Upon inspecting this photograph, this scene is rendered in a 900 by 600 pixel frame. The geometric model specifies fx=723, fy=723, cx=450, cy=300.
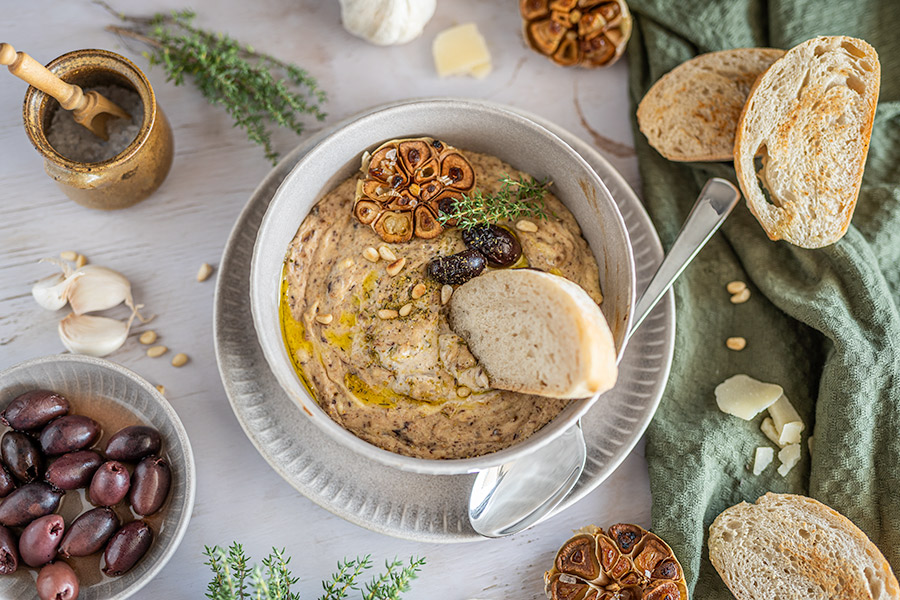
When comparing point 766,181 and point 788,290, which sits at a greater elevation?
point 766,181

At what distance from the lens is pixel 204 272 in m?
2.94

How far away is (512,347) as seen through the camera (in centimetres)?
246

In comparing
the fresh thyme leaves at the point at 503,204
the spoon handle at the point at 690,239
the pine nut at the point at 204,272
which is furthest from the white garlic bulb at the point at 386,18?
the spoon handle at the point at 690,239

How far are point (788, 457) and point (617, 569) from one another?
863 millimetres

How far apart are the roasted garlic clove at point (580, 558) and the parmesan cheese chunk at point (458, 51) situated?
1.99 meters

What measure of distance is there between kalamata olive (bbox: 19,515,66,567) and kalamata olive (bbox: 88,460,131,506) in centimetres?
15

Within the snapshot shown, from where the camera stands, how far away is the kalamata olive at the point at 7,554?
251 cm

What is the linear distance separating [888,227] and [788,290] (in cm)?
49

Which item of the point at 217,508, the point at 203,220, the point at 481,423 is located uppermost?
the point at 203,220

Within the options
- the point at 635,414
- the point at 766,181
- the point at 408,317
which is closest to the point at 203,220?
the point at 408,317

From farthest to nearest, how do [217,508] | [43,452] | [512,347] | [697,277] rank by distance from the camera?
[697,277], [217,508], [43,452], [512,347]

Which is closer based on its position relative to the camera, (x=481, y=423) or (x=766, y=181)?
(x=481, y=423)

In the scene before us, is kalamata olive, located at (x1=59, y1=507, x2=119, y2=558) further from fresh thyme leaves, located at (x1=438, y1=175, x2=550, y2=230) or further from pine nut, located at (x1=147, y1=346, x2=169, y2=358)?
fresh thyme leaves, located at (x1=438, y1=175, x2=550, y2=230)

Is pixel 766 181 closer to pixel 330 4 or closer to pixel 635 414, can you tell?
pixel 635 414
